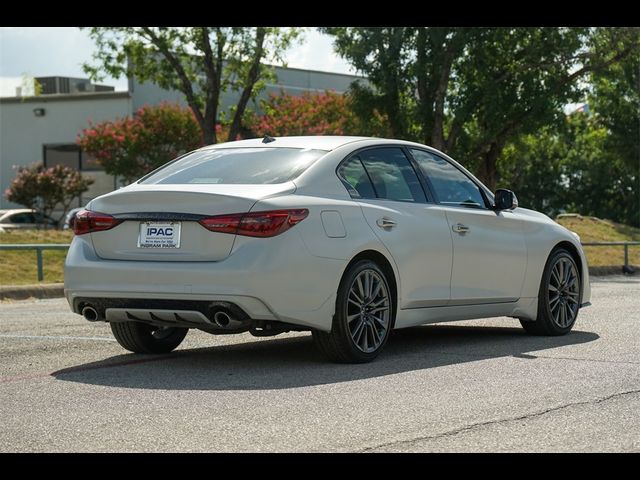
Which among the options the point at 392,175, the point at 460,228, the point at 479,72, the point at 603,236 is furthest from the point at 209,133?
the point at 392,175

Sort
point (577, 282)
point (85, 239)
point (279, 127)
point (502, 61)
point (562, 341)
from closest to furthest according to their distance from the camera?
point (85, 239) → point (562, 341) → point (577, 282) → point (502, 61) → point (279, 127)

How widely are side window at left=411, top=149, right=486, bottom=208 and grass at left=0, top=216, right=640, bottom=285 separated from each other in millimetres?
11430

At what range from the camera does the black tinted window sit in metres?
8.80

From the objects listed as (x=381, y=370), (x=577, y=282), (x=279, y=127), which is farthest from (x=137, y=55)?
(x=381, y=370)

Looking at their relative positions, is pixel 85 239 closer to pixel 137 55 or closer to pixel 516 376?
pixel 516 376

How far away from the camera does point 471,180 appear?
10.2 metres

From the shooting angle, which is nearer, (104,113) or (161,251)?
(161,251)

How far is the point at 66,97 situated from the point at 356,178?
53.6m

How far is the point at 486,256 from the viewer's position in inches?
388

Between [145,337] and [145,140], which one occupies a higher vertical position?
[145,140]

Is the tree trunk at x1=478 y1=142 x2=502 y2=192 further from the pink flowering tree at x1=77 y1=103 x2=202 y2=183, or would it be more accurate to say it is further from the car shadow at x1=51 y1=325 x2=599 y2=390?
the car shadow at x1=51 y1=325 x2=599 y2=390

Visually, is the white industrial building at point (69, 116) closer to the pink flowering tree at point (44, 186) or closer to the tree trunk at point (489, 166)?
the pink flowering tree at point (44, 186)

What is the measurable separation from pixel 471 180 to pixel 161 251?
10.2 feet

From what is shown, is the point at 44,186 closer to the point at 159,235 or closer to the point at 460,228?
the point at 460,228
